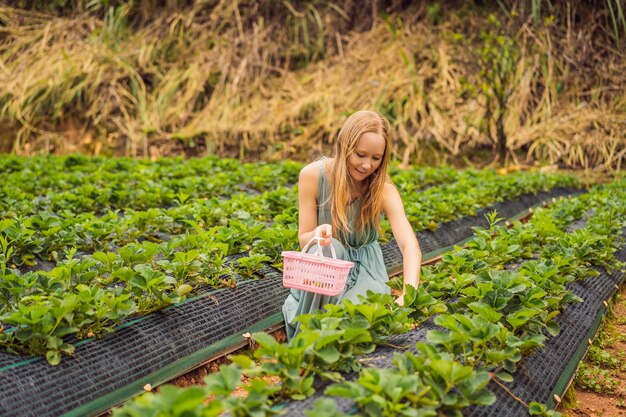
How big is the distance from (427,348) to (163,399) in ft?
2.82

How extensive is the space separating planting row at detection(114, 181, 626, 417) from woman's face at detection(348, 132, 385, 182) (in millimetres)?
570

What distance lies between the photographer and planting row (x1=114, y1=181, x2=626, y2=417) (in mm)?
1796

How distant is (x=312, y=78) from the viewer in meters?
12.5

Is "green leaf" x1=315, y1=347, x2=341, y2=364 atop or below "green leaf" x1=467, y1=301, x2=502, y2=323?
below

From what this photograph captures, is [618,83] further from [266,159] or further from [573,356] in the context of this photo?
[573,356]

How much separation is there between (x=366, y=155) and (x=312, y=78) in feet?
32.3

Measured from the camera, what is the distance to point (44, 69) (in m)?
12.5

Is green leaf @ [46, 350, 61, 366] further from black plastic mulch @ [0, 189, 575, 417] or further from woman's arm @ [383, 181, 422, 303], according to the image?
woman's arm @ [383, 181, 422, 303]

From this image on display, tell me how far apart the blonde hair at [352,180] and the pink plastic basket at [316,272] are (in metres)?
0.45

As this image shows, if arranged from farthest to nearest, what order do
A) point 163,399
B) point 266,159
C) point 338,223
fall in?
point 266,159 < point 338,223 < point 163,399

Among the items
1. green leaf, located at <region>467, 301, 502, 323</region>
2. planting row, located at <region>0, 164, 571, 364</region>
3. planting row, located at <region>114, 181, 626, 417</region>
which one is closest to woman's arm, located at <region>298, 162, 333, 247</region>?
planting row, located at <region>0, 164, 571, 364</region>

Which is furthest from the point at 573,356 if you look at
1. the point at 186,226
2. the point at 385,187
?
the point at 186,226

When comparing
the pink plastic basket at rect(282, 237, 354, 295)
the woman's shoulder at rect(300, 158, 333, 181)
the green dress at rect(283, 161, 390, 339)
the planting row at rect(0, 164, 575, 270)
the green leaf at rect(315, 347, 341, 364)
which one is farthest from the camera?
the planting row at rect(0, 164, 575, 270)

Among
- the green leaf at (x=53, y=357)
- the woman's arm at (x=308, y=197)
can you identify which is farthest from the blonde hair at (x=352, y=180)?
the green leaf at (x=53, y=357)
